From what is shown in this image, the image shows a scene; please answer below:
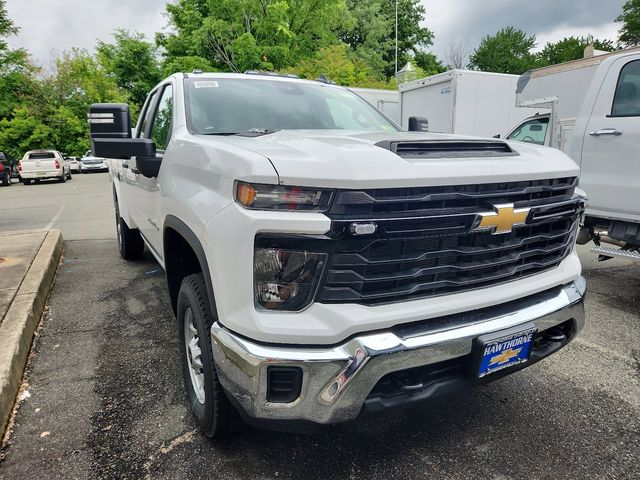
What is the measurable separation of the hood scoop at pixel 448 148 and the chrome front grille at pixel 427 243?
0.66 ft

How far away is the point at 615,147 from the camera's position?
420 cm

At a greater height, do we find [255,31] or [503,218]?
[255,31]

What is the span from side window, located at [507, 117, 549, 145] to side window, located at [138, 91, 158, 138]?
18.0ft

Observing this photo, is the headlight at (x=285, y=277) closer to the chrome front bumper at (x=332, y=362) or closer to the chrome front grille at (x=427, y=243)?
the chrome front grille at (x=427, y=243)

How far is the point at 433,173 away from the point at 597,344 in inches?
103

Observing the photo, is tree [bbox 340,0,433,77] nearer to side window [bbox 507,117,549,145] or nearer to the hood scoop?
side window [bbox 507,117,549,145]

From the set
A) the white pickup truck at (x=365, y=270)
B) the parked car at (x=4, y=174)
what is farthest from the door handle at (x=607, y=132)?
the parked car at (x=4, y=174)

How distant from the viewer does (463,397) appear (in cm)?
279

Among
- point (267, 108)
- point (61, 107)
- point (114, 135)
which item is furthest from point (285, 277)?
point (61, 107)

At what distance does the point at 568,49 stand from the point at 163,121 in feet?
160

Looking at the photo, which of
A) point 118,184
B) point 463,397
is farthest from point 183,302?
point 118,184

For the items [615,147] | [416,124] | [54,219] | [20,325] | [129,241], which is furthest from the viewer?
[54,219]

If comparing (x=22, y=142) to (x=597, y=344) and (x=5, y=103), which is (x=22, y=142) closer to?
(x=5, y=103)

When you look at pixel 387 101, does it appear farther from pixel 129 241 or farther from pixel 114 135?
pixel 114 135
